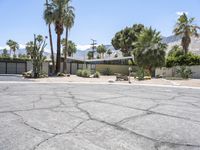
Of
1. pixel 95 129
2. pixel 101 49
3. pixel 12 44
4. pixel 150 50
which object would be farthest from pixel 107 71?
pixel 12 44

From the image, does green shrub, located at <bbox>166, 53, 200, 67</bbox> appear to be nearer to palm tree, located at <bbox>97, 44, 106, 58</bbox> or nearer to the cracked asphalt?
the cracked asphalt

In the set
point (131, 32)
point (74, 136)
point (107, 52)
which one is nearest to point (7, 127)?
point (74, 136)

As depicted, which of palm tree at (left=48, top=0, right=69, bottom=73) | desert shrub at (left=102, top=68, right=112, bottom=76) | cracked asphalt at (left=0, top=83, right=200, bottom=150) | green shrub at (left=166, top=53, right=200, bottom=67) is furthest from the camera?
desert shrub at (left=102, top=68, right=112, bottom=76)

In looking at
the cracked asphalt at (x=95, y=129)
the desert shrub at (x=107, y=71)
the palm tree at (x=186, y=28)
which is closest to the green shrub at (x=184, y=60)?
the palm tree at (x=186, y=28)

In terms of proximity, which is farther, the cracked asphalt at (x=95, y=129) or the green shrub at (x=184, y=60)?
the green shrub at (x=184, y=60)

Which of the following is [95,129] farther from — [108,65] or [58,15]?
[108,65]

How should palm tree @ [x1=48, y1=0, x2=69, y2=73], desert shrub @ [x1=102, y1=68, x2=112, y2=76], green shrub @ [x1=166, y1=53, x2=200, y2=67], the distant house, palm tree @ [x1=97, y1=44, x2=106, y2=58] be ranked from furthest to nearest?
palm tree @ [x1=97, y1=44, x2=106, y2=58] → the distant house → desert shrub @ [x1=102, y1=68, x2=112, y2=76] → green shrub @ [x1=166, y1=53, x2=200, y2=67] → palm tree @ [x1=48, y1=0, x2=69, y2=73]

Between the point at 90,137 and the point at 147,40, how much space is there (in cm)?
3356

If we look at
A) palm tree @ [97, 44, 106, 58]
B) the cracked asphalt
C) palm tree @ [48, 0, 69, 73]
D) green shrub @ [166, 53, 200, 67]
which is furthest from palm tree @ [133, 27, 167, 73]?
palm tree @ [97, 44, 106, 58]

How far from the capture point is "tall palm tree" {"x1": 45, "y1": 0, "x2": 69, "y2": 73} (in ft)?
115

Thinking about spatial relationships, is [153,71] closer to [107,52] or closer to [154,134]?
[154,134]

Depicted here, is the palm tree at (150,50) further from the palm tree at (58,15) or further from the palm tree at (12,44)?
the palm tree at (12,44)

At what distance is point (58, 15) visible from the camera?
Result: 3500 centimetres

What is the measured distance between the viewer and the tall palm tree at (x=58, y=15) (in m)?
35.0
